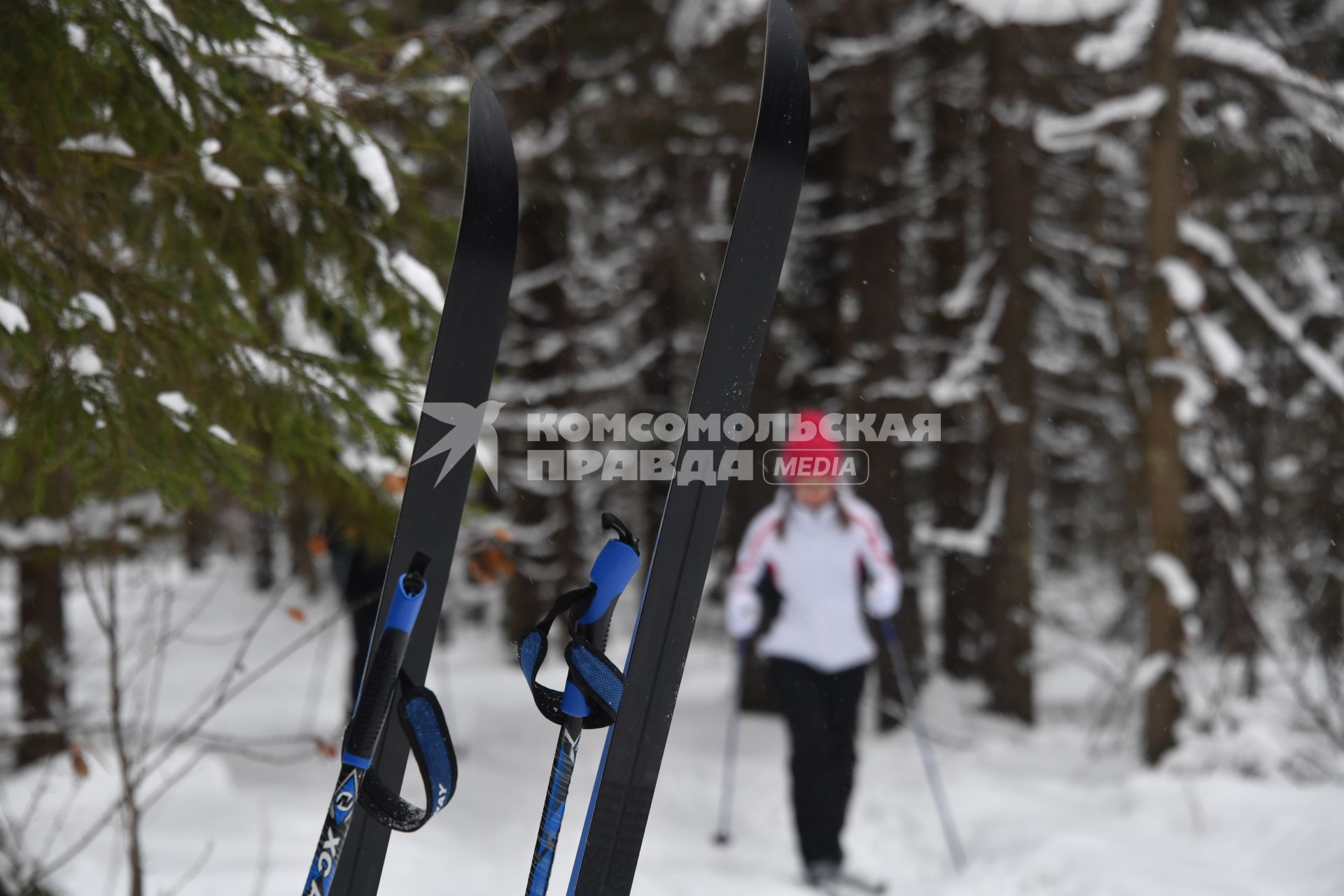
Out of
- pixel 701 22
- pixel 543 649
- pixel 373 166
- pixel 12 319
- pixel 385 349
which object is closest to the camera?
pixel 543 649

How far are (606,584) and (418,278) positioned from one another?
1.26 meters

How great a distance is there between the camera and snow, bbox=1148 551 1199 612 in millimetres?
5328

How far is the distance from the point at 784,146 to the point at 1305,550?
24.0 ft

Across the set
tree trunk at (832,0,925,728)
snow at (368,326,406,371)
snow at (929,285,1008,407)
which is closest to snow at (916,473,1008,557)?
tree trunk at (832,0,925,728)

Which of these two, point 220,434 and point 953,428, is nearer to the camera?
point 220,434

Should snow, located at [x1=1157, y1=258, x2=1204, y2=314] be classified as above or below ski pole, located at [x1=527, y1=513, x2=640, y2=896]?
above

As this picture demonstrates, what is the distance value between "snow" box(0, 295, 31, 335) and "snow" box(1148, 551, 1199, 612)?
530cm

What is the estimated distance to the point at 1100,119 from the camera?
527cm

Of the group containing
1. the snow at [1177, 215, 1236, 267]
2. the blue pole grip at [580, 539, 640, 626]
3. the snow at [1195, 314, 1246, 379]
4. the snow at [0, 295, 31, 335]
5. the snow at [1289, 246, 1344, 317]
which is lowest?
the blue pole grip at [580, 539, 640, 626]

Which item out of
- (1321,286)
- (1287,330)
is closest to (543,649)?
(1287,330)

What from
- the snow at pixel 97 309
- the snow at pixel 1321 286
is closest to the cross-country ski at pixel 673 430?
the snow at pixel 97 309

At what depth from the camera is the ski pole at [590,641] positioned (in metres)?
1.76

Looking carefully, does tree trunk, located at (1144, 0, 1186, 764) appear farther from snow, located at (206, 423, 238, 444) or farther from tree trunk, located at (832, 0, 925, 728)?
snow, located at (206, 423, 238, 444)

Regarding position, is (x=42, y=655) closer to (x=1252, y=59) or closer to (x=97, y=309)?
(x=97, y=309)
